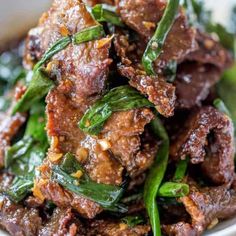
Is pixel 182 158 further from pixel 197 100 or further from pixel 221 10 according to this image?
pixel 221 10

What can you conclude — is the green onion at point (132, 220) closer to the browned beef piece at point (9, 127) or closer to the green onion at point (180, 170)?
the green onion at point (180, 170)

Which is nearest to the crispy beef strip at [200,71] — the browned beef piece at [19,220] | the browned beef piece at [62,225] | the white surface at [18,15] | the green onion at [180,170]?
the green onion at [180,170]

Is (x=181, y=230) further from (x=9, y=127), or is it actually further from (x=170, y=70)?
(x=9, y=127)

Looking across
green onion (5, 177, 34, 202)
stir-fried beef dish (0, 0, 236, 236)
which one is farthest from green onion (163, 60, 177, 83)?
green onion (5, 177, 34, 202)

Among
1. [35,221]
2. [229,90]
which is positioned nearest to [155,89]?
[35,221]

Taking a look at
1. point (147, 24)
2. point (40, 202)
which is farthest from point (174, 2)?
point (40, 202)

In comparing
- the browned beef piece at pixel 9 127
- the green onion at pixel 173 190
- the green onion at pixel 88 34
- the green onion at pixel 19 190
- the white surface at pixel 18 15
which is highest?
the green onion at pixel 88 34
